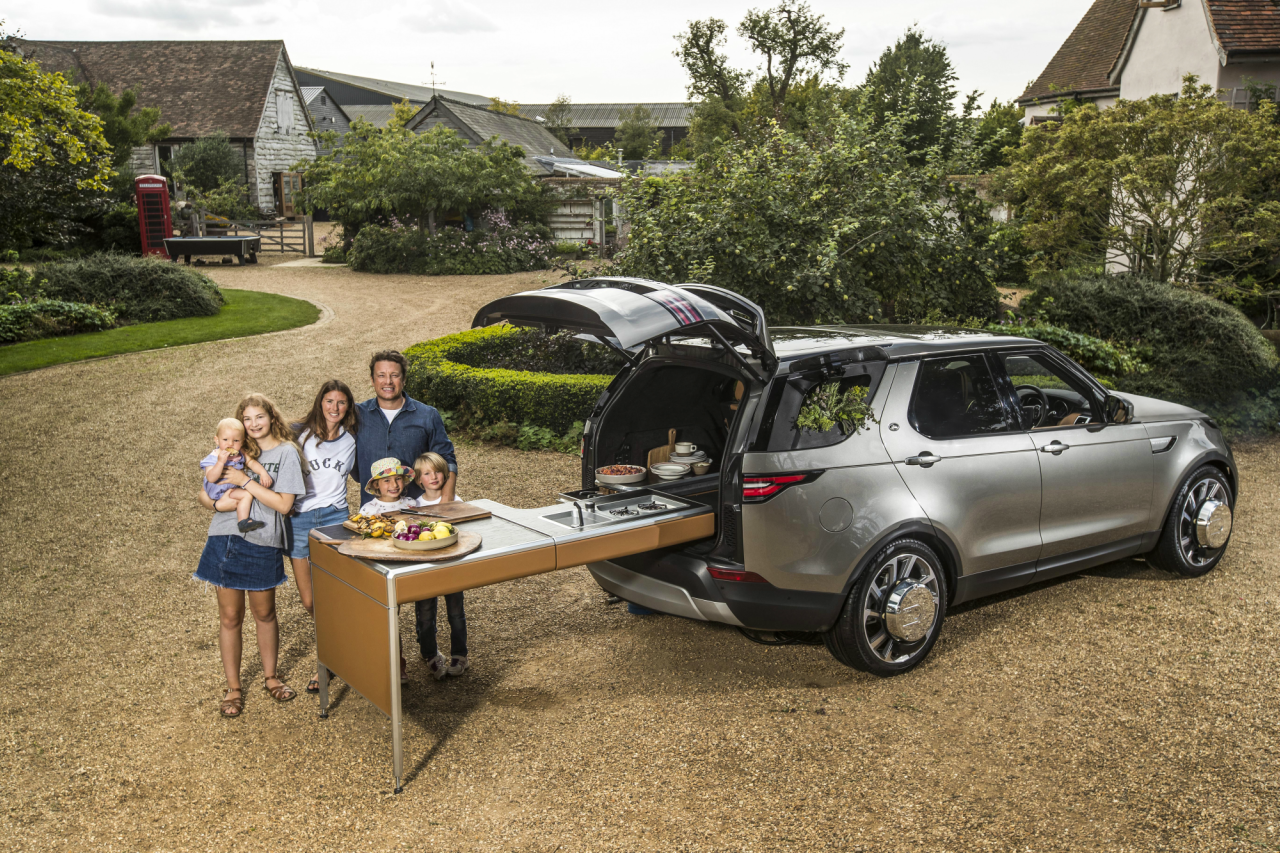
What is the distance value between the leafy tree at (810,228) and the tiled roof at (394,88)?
6903cm

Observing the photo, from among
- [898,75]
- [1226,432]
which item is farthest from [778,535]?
[898,75]

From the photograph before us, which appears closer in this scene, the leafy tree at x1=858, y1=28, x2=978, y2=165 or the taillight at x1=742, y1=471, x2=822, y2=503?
the taillight at x1=742, y1=471, x2=822, y2=503

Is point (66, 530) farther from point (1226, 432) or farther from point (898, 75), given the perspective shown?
point (898, 75)

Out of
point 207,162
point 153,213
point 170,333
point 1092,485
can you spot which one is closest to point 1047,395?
point 1092,485

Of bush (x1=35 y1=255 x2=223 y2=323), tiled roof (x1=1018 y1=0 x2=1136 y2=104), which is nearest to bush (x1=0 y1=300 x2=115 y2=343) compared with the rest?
bush (x1=35 y1=255 x2=223 y2=323)

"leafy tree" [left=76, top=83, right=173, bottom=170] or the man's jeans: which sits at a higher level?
"leafy tree" [left=76, top=83, right=173, bottom=170]

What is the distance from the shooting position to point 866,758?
14.6 ft

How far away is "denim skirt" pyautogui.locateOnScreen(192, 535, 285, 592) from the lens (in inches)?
190

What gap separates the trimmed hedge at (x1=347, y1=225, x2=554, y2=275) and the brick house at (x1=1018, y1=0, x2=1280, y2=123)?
1326 cm

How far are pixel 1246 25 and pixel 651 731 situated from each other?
21.1 m

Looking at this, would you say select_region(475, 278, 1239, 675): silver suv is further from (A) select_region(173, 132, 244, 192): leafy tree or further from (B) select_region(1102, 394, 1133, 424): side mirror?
(A) select_region(173, 132, 244, 192): leafy tree

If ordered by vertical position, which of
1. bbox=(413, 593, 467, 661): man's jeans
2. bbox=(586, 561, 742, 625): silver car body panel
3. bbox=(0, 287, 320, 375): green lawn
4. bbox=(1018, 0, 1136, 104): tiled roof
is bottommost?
bbox=(413, 593, 467, 661): man's jeans

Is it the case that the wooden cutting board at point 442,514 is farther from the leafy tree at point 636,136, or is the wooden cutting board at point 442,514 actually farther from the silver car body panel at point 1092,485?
the leafy tree at point 636,136

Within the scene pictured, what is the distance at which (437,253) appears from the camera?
2578 cm
